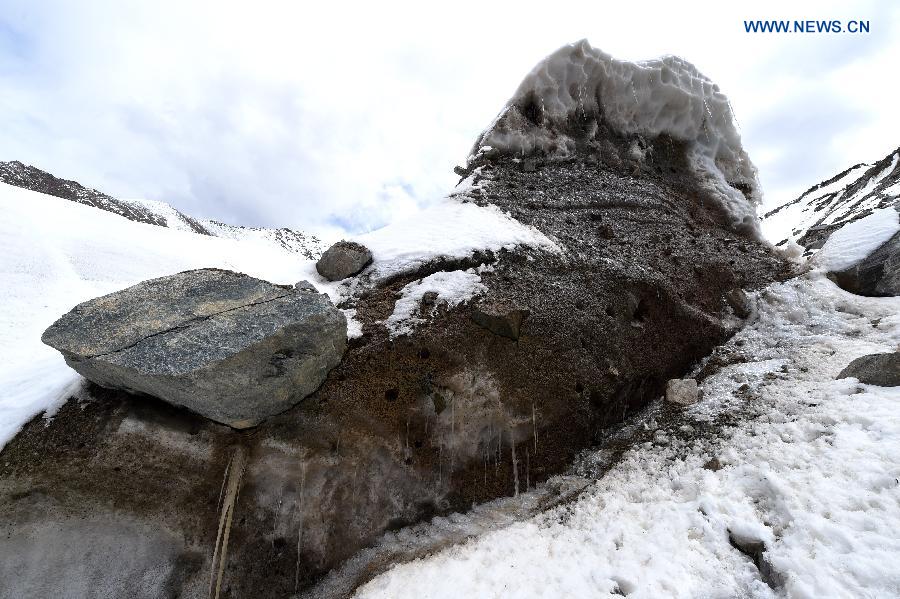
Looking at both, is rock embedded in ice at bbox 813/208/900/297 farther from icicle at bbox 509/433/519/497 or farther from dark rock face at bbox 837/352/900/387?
icicle at bbox 509/433/519/497

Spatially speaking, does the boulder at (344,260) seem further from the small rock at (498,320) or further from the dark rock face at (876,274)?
the dark rock face at (876,274)

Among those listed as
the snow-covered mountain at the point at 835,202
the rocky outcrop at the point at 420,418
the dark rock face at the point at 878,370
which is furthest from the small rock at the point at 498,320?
the snow-covered mountain at the point at 835,202

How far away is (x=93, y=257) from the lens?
55.0 ft

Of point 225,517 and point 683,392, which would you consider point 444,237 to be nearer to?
point 683,392

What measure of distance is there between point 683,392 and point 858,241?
25.5 feet

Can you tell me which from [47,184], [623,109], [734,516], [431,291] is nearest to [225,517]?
[431,291]

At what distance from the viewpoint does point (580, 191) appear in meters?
11.9

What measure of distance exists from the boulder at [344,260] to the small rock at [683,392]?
7.33m

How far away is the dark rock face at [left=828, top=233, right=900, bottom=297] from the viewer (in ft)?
33.7

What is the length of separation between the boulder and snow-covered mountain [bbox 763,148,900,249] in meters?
15.5

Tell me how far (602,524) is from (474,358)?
3.40 metres

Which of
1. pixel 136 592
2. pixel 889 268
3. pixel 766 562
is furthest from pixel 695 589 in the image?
pixel 889 268

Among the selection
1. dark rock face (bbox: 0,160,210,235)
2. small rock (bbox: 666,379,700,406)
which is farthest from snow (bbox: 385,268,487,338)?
dark rock face (bbox: 0,160,210,235)

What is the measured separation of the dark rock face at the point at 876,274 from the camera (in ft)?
33.7
